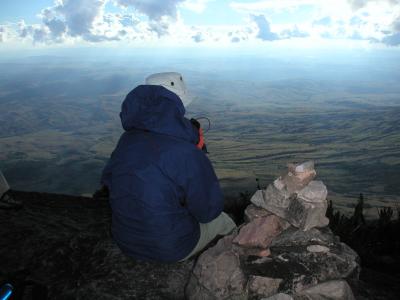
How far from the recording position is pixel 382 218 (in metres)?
9.89

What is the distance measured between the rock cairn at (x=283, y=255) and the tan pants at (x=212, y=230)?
0.54 ft

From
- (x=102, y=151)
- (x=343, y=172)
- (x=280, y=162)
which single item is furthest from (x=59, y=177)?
(x=343, y=172)

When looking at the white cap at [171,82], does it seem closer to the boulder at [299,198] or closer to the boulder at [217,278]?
the boulder at [299,198]

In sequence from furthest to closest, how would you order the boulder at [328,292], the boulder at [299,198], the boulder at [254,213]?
the boulder at [254,213]
the boulder at [299,198]
the boulder at [328,292]

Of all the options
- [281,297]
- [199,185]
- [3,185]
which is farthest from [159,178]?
[3,185]

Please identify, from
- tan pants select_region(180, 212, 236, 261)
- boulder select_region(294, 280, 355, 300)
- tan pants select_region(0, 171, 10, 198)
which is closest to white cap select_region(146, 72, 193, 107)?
tan pants select_region(180, 212, 236, 261)

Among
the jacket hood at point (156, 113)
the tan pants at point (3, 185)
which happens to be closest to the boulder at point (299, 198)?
the jacket hood at point (156, 113)

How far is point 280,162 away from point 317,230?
14147 cm

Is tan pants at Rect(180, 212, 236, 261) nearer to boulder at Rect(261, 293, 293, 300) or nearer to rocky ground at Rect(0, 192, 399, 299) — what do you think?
rocky ground at Rect(0, 192, 399, 299)

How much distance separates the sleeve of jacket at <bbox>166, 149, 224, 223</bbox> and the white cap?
3.37 feet

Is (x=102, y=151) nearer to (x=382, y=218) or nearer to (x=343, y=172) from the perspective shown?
(x=343, y=172)

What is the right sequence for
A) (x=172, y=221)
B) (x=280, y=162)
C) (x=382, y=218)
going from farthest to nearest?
(x=280, y=162)
(x=382, y=218)
(x=172, y=221)

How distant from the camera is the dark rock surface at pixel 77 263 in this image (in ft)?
13.9

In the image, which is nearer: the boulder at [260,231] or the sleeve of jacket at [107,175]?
the sleeve of jacket at [107,175]
